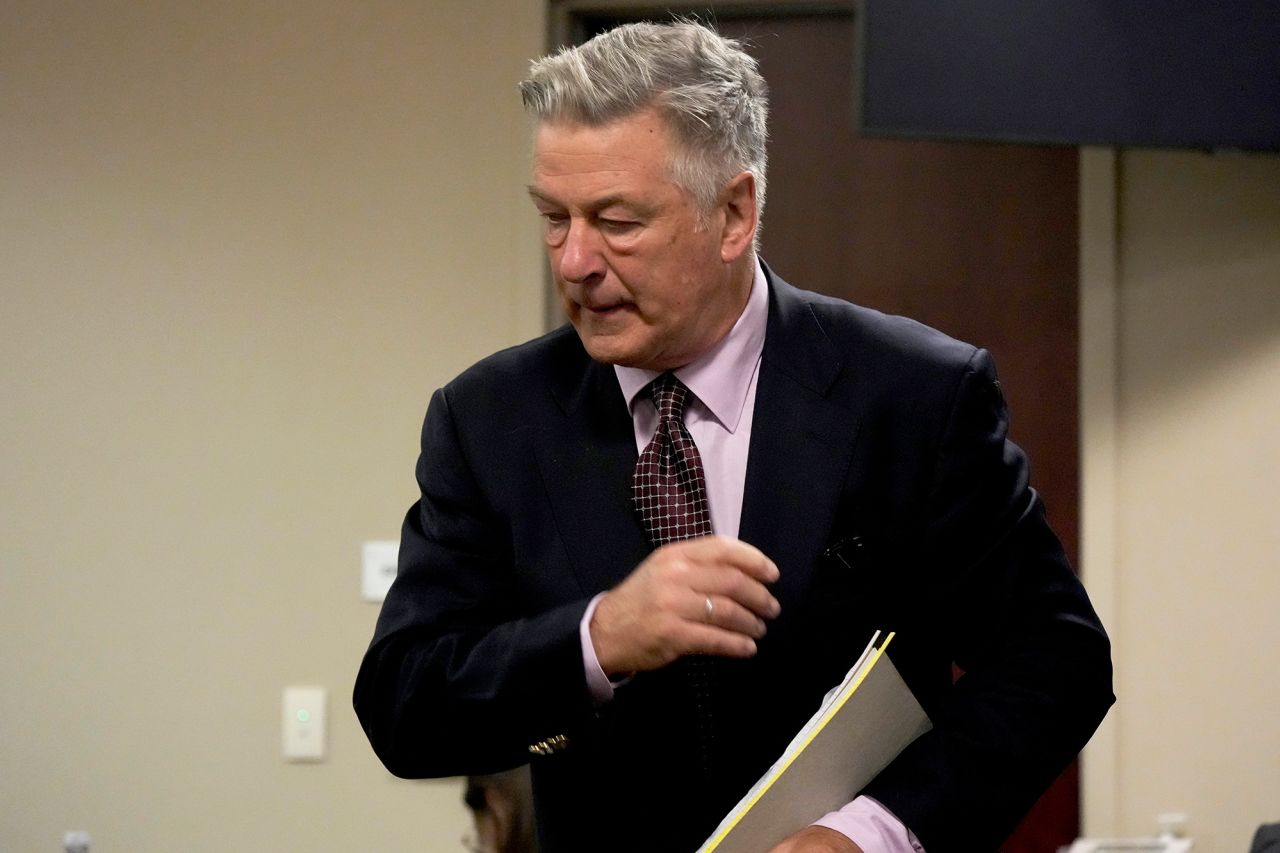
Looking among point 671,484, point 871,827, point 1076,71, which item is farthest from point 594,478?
point 1076,71

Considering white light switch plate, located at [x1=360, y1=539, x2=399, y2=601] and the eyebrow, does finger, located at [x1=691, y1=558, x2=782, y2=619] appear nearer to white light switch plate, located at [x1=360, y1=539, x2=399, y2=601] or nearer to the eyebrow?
the eyebrow

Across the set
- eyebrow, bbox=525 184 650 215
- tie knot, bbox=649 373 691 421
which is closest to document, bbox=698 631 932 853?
tie knot, bbox=649 373 691 421

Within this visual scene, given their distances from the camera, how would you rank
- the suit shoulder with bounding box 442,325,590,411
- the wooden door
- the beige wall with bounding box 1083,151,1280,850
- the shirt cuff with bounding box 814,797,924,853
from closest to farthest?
the shirt cuff with bounding box 814,797,924,853, the suit shoulder with bounding box 442,325,590,411, the beige wall with bounding box 1083,151,1280,850, the wooden door

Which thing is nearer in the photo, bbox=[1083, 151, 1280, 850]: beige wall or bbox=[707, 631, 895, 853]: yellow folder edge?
bbox=[707, 631, 895, 853]: yellow folder edge

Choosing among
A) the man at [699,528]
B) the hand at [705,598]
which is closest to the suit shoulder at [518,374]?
the man at [699,528]

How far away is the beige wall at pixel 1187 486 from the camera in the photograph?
2861 millimetres

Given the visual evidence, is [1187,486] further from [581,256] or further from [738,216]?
[581,256]

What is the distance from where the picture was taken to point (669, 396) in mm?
1484

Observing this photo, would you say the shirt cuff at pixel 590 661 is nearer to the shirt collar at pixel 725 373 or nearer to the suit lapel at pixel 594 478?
the suit lapel at pixel 594 478

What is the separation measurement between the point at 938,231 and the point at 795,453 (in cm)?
180

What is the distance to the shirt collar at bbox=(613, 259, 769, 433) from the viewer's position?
4.89 feet

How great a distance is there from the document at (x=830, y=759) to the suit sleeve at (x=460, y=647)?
181 millimetres

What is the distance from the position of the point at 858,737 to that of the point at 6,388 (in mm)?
2475

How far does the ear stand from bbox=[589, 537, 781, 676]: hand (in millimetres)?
368
